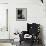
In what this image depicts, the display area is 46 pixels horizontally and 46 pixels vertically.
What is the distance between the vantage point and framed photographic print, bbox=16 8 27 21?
2908 mm

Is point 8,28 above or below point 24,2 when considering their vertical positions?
below

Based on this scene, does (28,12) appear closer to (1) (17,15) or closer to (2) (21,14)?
(2) (21,14)

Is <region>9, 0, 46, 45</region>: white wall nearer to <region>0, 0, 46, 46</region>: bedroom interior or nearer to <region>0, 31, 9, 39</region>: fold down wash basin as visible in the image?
<region>0, 0, 46, 46</region>: bedroom interior

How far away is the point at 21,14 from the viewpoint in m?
2.92

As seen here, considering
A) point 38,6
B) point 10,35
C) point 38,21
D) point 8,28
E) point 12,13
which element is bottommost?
point 10,35

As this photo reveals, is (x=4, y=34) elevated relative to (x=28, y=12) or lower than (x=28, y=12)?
lower

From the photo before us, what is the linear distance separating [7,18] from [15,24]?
278 millimetres

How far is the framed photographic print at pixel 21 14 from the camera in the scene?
291cm

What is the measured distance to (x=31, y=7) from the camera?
113 inches

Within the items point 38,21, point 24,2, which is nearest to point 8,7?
point 24,2

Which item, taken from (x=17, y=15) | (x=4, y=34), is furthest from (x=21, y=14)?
(x=4, y=34)

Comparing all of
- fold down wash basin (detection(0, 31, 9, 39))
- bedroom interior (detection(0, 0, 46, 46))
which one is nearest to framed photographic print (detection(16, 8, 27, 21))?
bedroom interior (detection(0, 0, 46, 46))

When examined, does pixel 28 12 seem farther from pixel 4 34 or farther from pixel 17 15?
pixel 4 34

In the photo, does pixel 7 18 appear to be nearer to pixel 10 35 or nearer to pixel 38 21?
pixel 10 35
